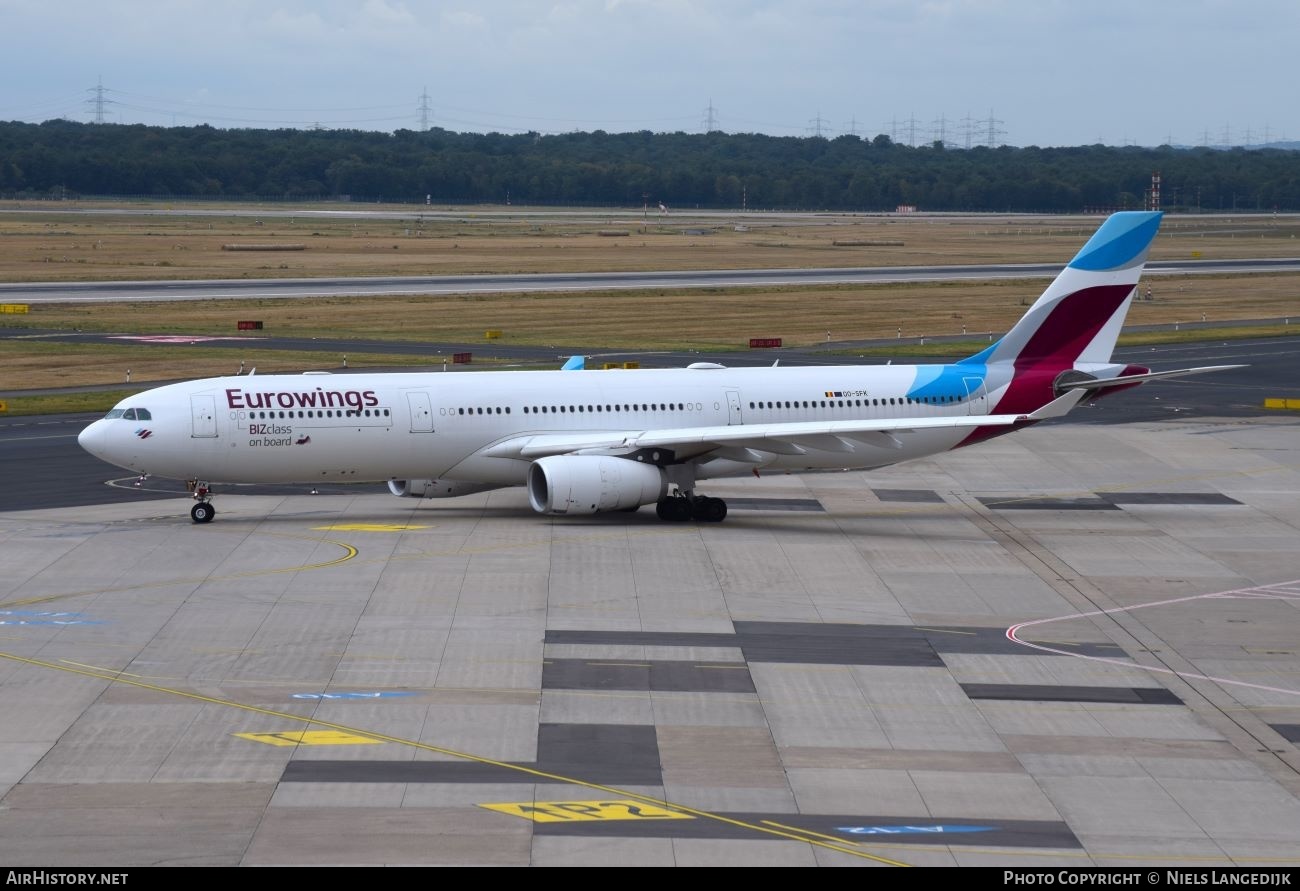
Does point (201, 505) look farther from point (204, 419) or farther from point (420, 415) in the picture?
point (420, 415)

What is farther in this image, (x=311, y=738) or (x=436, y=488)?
(x=436, y=488)

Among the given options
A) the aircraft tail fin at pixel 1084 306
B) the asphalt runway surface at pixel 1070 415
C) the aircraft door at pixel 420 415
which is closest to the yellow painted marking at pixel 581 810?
the aircraft door at pixel 420 415

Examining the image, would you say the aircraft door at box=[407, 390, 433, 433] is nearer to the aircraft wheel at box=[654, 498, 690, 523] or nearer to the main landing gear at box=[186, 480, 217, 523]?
the main landing gear at box=[186, 480, 217, 523]

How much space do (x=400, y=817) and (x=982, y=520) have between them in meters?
29.3

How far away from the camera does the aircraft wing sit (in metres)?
46.7

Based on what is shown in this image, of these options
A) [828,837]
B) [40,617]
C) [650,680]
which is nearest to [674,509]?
[650,680]

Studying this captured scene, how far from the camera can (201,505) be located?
4678 cm

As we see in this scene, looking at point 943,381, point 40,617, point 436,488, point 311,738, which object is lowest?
point 40,617

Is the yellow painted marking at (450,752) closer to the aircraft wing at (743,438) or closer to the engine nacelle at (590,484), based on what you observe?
the engine nacelle at (590,484)

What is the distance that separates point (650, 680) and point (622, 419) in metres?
18.7

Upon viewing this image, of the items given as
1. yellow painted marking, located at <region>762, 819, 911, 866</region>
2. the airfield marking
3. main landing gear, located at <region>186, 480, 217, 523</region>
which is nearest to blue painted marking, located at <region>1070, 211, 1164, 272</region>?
the airfield marking

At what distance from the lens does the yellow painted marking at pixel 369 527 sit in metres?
46.1

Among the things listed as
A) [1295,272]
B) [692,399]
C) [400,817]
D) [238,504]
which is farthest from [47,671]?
[1295,272]

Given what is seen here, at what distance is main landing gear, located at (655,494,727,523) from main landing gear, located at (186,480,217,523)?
13.0 metres
